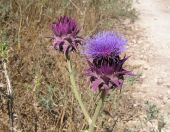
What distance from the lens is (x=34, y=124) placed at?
3719 mm

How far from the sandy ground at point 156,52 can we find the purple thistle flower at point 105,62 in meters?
2.20

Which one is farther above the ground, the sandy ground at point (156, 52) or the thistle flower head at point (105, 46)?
the thistle flower head at point (105, 46)

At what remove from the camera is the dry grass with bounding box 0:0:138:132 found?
3.77 metres

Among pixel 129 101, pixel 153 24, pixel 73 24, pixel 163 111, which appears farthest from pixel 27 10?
pixel 153 24

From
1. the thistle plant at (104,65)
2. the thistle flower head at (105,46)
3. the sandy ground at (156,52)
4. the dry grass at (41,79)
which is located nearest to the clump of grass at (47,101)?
the dry grass at (41,79)

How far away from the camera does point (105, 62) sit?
2.39 m

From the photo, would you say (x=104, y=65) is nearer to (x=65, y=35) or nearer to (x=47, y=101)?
(x=65, y=35)

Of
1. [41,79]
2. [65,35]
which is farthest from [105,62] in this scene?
[41,79]

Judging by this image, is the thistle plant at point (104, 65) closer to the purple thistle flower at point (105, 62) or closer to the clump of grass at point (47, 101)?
the purple thistle flower at point (105, 62)

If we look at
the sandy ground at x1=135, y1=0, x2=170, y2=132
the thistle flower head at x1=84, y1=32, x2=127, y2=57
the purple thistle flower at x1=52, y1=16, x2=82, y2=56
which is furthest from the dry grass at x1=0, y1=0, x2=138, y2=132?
the thistle flower head at x1=84, y1=32, x2=127, y2=57

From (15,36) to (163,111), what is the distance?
1.95 metres

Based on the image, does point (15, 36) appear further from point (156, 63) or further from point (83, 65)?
point (156, 63)

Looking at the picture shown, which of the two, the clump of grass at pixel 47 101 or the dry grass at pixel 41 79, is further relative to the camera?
the clump of grass at pixel 47 101

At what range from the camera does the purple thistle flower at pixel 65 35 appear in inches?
104
